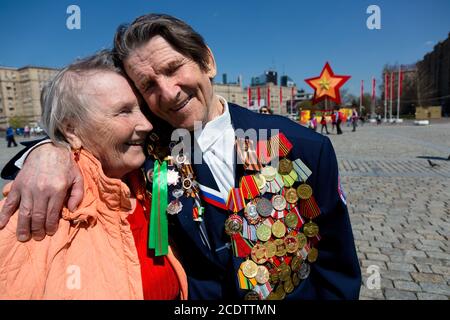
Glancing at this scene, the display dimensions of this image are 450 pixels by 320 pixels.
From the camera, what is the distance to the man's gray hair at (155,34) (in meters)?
1.48

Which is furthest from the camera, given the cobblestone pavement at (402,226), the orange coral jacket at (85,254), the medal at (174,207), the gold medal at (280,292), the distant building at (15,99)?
the distant building at (15,99)

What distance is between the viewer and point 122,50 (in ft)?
4.92

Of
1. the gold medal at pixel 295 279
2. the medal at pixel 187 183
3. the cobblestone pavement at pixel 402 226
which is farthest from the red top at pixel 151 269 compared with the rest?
the cobblestone pavement at pixel 402 226

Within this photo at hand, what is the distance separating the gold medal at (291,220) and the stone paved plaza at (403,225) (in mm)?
1856

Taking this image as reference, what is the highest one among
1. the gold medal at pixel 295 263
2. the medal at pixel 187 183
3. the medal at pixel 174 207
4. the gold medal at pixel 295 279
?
the medal at pixel 187 183

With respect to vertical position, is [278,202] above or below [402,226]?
above

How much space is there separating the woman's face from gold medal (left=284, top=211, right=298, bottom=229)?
845mm

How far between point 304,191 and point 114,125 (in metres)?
1.03

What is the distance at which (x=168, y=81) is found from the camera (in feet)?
4.98

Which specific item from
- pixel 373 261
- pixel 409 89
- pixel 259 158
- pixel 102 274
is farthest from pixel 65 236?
pixel 409 89

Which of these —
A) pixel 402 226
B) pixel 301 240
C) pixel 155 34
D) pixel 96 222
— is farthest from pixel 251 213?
pixel 402 226

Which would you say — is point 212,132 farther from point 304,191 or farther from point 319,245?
point 319,245

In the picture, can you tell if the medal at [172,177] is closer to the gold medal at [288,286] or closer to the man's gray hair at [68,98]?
the man's gray hair at [68,98]

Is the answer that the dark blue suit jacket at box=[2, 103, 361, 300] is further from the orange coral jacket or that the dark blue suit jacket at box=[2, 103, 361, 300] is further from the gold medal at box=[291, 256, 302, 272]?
the orange coral jacket
